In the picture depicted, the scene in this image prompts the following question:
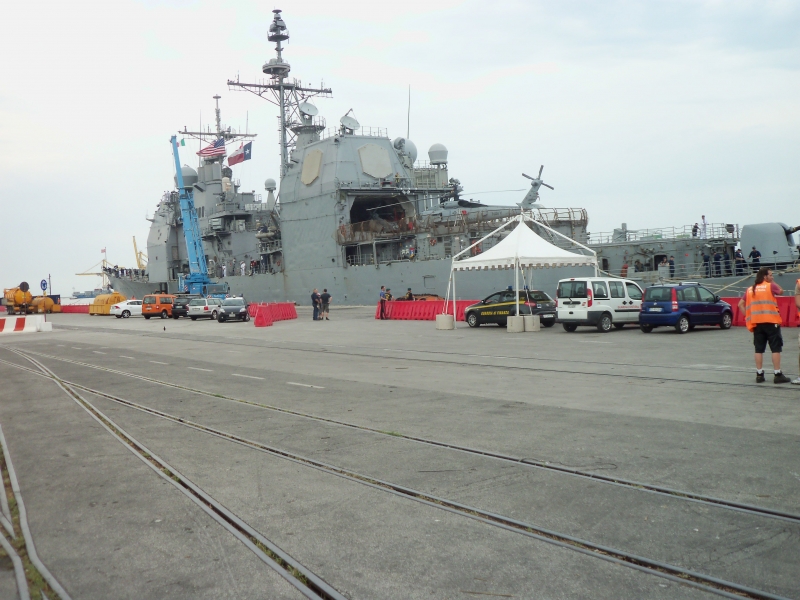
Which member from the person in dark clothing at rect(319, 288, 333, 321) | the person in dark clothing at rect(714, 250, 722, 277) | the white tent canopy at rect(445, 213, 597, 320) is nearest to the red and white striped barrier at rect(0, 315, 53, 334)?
the person in dark clothing at rect(319, 288, 333, 321)

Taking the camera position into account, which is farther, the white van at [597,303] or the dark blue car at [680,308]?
the white van at [597,303]

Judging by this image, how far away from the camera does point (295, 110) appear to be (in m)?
55.8

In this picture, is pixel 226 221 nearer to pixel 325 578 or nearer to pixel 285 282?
pixel 285 282

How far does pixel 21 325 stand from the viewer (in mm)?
35844

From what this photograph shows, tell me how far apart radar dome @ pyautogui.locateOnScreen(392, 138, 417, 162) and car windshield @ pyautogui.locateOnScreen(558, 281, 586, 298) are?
2952 cm

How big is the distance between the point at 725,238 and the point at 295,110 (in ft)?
109

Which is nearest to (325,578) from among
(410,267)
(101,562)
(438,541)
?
(438,541)

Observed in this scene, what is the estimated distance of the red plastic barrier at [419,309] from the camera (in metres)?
32.2

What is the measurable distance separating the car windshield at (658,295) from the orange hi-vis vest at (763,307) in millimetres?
10561

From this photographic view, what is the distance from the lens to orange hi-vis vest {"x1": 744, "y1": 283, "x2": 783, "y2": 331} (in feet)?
35.4

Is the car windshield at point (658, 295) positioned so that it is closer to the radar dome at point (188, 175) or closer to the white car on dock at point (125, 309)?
the white car on dock at point (125, 309)

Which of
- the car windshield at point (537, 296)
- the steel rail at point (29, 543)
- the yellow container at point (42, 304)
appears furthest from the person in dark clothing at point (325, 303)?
the yellow container at point (42, 304)

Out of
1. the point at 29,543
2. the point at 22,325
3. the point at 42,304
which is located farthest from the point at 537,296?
the point at 42,304

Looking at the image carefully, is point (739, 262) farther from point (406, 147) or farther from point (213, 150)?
point (213, 150)
